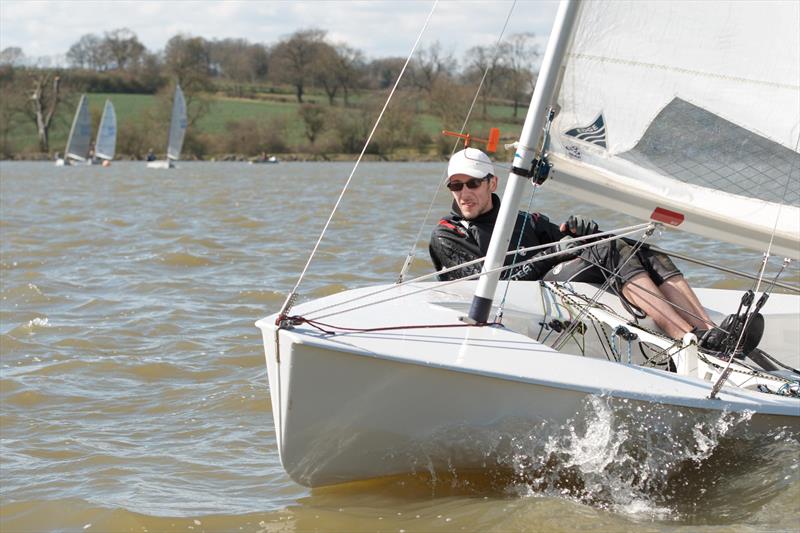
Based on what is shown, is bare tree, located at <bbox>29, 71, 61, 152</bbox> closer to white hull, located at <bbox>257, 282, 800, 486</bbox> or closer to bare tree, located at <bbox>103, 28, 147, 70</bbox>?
bare tree, located at <bbox>103, 28, 147, 70</bbox>

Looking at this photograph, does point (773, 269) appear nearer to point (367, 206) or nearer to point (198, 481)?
point (198, 481)

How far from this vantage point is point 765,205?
3816 mm

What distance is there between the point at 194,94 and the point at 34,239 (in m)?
48.5

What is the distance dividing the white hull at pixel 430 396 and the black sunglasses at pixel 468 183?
904 mm

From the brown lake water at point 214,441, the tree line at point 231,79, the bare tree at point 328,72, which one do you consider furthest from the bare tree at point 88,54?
the brown lake water at point 214,441

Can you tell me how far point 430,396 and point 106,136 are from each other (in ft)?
147

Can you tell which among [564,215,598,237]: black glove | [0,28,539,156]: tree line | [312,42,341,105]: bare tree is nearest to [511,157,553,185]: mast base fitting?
[564,215,598,237]: black glove

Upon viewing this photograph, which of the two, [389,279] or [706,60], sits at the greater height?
[706,60]

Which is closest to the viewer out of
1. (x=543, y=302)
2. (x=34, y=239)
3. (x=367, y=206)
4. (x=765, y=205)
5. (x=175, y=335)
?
(x=765, y=205)

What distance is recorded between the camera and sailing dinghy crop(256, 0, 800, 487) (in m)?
3.30

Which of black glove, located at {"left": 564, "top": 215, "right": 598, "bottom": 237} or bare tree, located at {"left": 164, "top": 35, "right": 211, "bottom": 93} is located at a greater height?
bare tree, located at {"left": 164, "top": 35, "right": 211, "bottom": 93}

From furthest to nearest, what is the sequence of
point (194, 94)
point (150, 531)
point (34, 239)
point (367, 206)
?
point (194, 94)
point (367, 206)
point (34, 239)
point (150, 531)

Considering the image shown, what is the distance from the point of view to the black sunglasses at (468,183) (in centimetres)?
429

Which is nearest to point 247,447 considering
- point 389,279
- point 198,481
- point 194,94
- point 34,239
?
point 198,481
